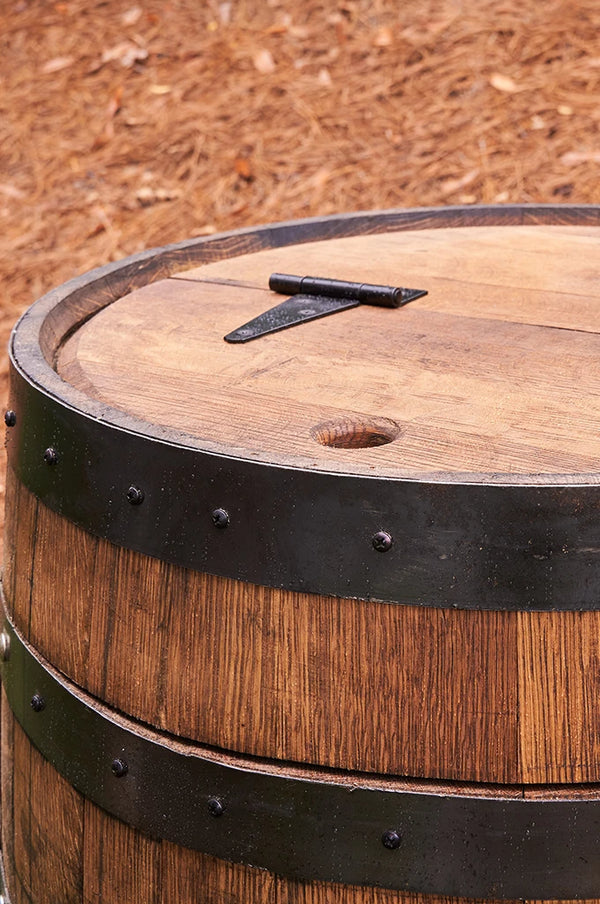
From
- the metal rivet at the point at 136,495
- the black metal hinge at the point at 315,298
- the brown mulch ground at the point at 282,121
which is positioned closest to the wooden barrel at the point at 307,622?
the metal rivet at the point at 136,495

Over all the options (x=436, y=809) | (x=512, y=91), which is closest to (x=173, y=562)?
(x=436, y=809)

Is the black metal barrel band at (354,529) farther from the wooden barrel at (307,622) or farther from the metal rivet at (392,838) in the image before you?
the metal rivet at (392,838)

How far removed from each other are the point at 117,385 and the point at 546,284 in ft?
2.62

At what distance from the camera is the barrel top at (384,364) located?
1.29 meters

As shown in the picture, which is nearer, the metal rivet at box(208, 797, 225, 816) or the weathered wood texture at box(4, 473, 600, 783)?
the weathered wood texture at box(4, 473, 600, 783)

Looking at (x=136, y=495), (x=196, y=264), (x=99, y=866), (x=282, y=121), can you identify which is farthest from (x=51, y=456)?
(x=282, y=121)

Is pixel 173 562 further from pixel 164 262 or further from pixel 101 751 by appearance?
pixel 164 262

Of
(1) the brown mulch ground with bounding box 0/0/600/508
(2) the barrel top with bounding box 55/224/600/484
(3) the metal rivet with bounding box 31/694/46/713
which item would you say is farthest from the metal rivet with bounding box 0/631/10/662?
(1) the brown mulch ground with bounding box 0/0/600/508

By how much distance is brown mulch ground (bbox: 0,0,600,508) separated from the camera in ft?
14.6

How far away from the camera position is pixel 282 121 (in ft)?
15.6

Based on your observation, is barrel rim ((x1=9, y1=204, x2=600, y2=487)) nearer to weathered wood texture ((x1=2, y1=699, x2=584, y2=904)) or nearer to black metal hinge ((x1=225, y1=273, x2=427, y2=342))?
black metal hinge ((x1=225, y1=273, x2=427, y2=342))

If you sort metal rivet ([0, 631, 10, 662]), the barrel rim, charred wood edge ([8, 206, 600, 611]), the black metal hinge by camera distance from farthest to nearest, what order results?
the black metal hinge → metal rivet ([0, 631, 10, 662]) → the barrel rim → charred wood edge ([8, 206, 600, 611])

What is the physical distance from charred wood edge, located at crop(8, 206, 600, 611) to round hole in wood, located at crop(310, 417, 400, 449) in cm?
16

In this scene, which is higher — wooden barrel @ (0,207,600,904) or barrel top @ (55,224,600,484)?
barrel top @ (55,224,600,484)
